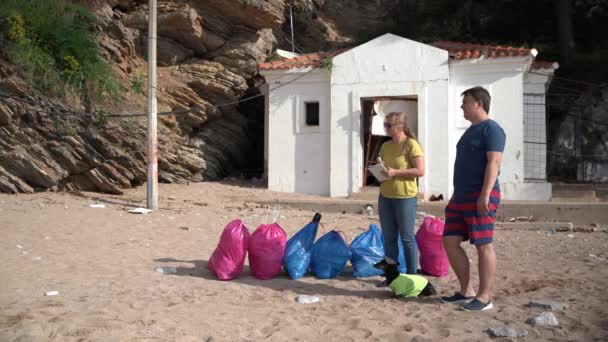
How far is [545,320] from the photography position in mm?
3631

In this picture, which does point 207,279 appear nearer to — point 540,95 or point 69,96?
point 69,96

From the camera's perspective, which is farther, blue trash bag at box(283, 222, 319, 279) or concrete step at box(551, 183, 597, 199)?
concrete step at box(551, 183, 597, 199)


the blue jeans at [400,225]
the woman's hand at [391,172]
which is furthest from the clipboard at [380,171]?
the blue jeans at [400,225]

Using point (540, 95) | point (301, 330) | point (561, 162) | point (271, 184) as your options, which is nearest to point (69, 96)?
point (271, 184)

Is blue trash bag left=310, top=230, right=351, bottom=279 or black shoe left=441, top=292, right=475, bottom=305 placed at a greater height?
blue trash bag left=310, top=230, right=351, bottom=279

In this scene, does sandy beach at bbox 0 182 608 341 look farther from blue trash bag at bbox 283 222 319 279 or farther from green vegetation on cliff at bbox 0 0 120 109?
green vegetation on cliff at bbox 0 0 120 109

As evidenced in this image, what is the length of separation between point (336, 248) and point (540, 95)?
1105 centimetres

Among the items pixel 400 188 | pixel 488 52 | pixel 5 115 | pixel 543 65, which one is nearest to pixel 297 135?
pixel 488 52

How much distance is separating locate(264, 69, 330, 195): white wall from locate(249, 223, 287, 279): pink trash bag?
9051 mm

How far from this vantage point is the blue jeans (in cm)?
469

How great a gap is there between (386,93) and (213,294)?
10325 millimetres

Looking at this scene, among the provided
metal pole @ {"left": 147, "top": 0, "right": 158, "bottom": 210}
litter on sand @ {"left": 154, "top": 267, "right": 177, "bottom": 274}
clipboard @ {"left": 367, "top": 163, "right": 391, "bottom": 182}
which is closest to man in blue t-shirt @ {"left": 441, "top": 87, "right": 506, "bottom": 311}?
clipboard @ {"left": 367, "top": 163, "right": 391, "bottom": 182}

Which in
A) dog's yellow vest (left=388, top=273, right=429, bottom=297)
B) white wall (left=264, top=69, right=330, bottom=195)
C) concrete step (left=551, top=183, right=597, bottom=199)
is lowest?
dog's yellow vest (left=388, top=273, right=429, bottom=297)

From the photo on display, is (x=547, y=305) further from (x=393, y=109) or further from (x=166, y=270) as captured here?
(x=393, y=109)
